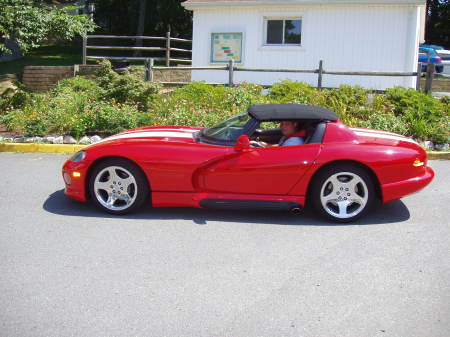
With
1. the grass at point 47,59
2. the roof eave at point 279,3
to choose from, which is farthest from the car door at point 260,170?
the grass at point 47,59

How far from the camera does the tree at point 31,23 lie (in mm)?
11938

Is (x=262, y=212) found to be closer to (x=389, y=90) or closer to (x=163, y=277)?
(x=163, y=277)

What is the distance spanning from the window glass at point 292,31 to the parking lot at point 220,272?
35.4 ft

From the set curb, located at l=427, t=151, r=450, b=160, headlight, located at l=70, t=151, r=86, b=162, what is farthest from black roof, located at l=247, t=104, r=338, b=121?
curb, located at l=427, t=151, r=450, b=160

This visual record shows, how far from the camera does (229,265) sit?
453 cm

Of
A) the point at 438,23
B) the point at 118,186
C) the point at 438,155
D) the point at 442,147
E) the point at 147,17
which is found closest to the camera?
the point at 118,186

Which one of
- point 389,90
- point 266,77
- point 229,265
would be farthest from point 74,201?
point 266,77

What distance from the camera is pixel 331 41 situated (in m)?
15.8

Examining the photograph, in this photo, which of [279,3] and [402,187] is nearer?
[402,187]

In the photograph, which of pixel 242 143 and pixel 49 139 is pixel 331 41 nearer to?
pixel 49 139

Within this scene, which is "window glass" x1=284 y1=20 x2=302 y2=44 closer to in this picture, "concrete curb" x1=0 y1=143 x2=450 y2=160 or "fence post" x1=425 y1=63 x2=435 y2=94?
"fence post" x1=425 y1=63 x2=435 y2=94

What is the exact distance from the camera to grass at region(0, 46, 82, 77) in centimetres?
2711

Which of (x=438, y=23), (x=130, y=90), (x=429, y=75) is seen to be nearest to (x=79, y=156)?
(x=130, y=90)

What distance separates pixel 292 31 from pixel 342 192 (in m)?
11.6
